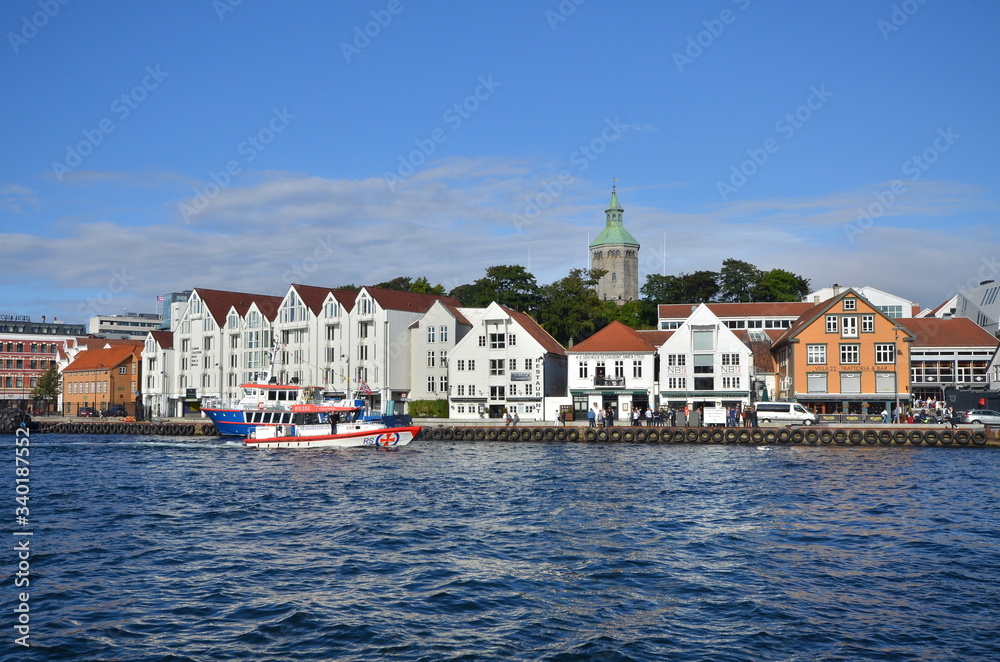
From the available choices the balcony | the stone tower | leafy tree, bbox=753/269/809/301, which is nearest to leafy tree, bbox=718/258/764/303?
leafy tree, bbox=753/269/809/301

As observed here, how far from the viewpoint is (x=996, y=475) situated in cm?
3744

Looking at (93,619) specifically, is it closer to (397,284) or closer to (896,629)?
(896,629)

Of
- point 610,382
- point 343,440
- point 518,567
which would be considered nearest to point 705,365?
point 610,382

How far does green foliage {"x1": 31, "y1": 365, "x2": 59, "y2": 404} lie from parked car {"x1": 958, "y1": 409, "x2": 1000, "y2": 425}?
107793mm

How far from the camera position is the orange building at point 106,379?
10738cm

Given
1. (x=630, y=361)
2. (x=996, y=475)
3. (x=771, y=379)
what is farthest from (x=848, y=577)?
(x=771, y=379)

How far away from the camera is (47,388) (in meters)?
114

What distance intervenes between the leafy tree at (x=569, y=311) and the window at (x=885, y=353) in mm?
30892

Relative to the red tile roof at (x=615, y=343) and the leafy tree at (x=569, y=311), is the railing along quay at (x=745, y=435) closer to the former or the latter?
the red tile roof at (x=615, y=343)

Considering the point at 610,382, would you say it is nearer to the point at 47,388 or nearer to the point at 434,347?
the point at 434,347

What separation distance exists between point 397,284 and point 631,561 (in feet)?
301

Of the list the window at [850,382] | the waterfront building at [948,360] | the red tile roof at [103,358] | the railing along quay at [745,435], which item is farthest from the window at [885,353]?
the red tile roof at [103,358]

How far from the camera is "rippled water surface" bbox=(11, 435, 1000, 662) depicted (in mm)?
14492

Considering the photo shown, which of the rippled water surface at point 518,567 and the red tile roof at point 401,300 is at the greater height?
the red tile roof at point 401,300
